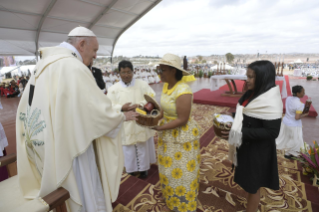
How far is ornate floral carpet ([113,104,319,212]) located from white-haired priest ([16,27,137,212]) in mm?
801

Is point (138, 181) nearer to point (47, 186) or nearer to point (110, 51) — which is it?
point (47, 186)

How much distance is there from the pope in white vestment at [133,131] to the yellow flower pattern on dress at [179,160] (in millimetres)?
844

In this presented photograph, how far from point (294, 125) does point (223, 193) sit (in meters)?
2.07

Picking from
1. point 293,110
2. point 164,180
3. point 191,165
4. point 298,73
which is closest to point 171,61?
point 191,165

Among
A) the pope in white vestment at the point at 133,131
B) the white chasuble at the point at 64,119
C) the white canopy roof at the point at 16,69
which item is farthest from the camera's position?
the white canopy roof at the point at 16,69

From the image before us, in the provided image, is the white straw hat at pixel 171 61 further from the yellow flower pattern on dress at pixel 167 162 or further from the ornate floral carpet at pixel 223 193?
the ornate floral carpet at pixel 223 193

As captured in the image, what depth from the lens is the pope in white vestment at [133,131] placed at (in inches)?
102

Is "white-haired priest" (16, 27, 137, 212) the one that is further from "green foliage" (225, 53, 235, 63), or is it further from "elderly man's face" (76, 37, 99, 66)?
"green foliage" (225, 53, 235, 63)

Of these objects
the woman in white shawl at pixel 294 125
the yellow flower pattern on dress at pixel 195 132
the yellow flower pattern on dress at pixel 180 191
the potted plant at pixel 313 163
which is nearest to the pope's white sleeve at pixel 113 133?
the yellow flower pattern on dress at pixel 195 132

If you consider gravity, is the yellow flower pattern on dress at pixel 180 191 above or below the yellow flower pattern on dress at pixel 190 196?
above

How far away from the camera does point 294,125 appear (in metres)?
3.12

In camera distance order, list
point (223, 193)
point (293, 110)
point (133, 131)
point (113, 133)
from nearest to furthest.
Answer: point (113, 133) → point (223, 193) → point (133, 131) → point (293, 110)

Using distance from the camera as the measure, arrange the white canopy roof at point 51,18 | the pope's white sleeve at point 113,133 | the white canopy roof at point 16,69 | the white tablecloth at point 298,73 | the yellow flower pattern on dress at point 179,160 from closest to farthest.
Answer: the pope's white sleeve at point 113,133, the yellow flower pattern on dress at point 179,160, the white canopy roof at point 51,18, the white tablecloth at point 298,73, the white canopy roof at point 16,69

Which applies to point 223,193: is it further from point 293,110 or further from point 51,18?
point 51,18
